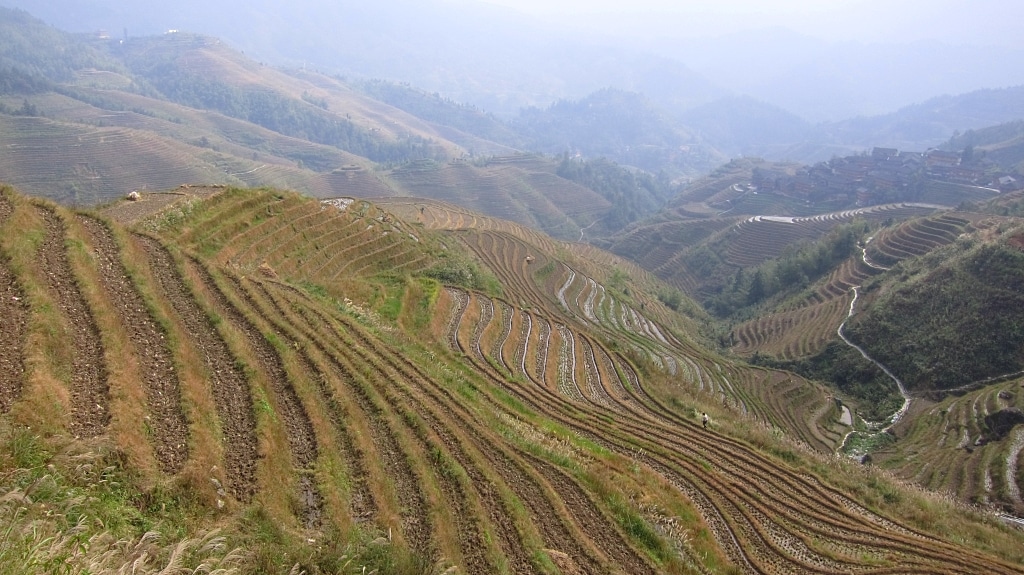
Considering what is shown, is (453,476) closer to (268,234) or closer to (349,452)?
(349,452)

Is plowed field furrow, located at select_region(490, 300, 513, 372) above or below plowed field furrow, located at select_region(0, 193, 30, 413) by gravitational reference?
below

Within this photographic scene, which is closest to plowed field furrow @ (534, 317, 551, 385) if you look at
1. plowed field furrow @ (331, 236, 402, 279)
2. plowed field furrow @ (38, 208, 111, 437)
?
plowed field furrow @ (331, 236, 402, 279)

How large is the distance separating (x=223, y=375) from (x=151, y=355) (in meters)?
1.43

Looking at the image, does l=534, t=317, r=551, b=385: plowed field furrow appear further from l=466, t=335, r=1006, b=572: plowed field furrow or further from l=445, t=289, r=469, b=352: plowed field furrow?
l=466, t=335, r=1006, b=572: plowed field furrow

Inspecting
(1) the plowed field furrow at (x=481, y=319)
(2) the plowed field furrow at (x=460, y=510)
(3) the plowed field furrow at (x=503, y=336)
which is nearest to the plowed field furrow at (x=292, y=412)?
(2) the plowed field furrow at (x=460, y=510)

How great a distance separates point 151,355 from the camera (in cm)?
1134

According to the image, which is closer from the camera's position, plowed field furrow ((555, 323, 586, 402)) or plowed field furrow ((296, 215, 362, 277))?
plowed field furrow ((555, 323, 586, 402))

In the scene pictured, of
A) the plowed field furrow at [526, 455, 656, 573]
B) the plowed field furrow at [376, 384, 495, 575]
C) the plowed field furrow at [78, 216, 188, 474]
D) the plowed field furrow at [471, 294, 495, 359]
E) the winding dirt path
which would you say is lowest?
the plowed field furrow at [471, 294, 495, 359]

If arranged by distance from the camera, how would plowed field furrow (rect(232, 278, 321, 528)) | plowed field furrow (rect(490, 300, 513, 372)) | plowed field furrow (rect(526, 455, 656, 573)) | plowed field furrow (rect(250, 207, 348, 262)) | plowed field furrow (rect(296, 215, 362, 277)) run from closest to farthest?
plowed field furrow (rect(232, 278, 321, 528)), plowed field furrow (rect(526, 455, 656, 573)), plowed field furrow (rect(490, 300, 513, 372)), plowed field furrow (rect(250, 207, 348, 262)), plowed field furrow (rect(296, 215, 362, 277))

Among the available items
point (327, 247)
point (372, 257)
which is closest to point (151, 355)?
point (327, 247)

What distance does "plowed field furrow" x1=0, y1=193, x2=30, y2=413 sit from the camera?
27.1 feet

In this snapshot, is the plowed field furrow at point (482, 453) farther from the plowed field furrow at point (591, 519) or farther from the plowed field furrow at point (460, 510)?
the plowed field furrow at point (460, 510)

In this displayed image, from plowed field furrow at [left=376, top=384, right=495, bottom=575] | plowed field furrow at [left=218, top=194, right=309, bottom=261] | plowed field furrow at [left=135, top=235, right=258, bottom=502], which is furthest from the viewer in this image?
plowed field furrow at [left=218, top=194, right=309, bottom=261]

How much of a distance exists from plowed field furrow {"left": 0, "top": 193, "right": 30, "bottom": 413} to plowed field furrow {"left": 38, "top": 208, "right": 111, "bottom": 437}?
0.72 metres
